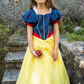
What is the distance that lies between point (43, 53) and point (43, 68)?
212 mm

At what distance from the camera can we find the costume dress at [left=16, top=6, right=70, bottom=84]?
151 centimetres

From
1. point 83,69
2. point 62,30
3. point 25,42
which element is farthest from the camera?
point 62,30

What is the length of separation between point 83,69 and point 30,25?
0.96m

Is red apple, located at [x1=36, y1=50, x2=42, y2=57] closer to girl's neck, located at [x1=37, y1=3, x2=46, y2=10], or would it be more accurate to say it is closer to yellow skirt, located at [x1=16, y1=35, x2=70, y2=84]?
yellow skirt, located at [x1=16, y1=35, x2=70, y2=84]

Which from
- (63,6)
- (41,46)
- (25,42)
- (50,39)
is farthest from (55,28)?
(63,6)

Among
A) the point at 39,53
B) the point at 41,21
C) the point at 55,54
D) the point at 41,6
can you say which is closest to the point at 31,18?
the point at 41,21

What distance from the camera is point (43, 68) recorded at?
1.51 meters

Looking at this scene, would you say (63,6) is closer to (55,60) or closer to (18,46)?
(18,46)

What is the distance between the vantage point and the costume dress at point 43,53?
1506 mm

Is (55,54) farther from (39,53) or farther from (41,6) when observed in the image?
(41,6)

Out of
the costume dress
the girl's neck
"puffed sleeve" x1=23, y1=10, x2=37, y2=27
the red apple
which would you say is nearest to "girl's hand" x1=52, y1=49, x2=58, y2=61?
the costume dress

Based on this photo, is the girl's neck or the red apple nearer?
the red apple

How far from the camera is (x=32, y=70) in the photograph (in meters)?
1.55

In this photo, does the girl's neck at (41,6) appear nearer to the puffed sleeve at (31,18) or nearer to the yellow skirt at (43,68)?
the puffed sleeve at (31,18)
